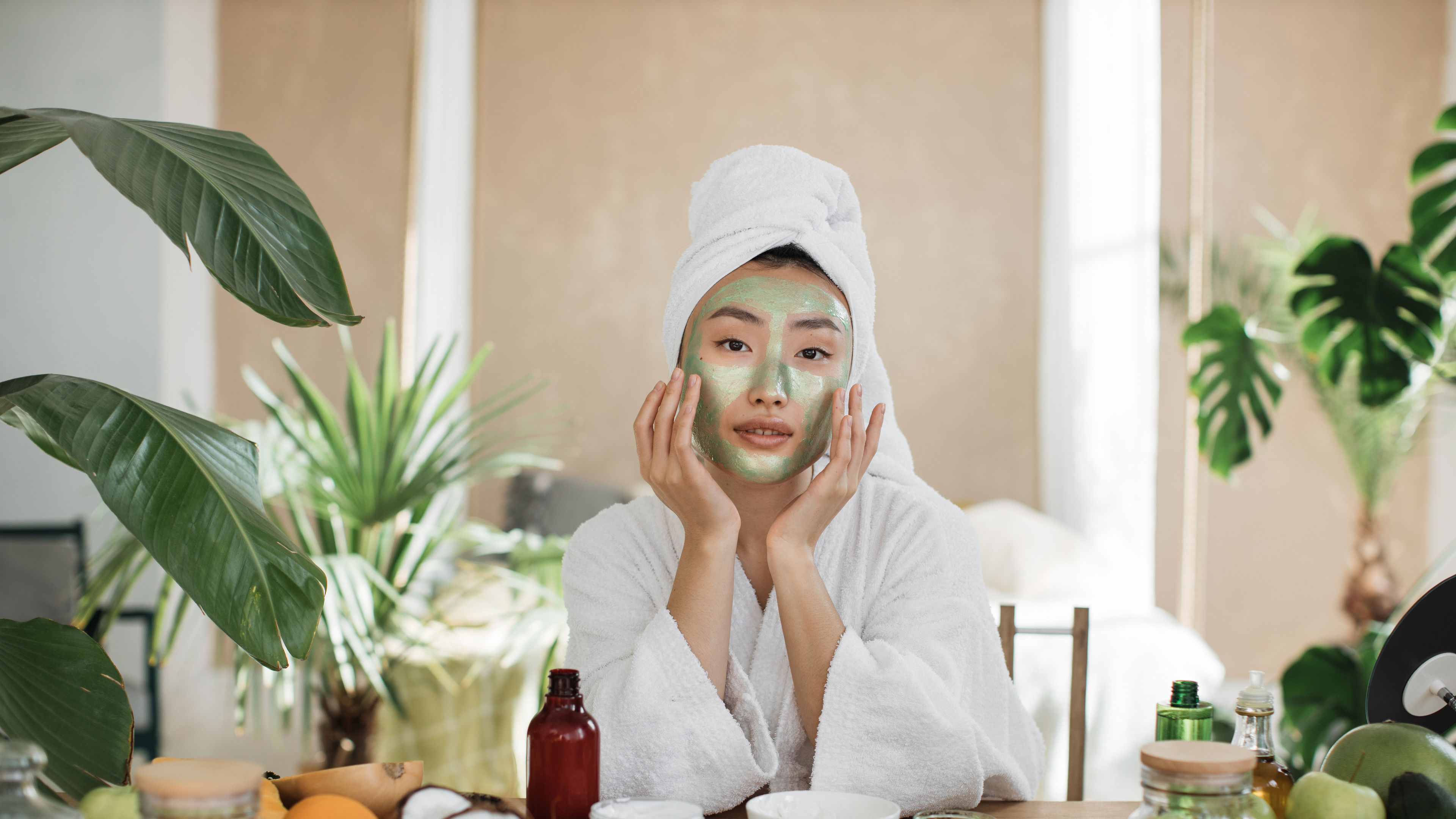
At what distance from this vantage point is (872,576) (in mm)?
1114

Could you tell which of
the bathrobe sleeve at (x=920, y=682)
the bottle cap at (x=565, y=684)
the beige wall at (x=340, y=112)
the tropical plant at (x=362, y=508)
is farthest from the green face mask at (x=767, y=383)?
the beige wall at (x=340, y=112)

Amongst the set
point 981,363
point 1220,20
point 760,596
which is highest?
point 1220,20

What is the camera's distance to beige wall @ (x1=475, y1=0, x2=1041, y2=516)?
13.7 feet

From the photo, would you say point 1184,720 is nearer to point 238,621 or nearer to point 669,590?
point 669,590

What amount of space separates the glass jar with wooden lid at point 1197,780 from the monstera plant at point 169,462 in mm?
604

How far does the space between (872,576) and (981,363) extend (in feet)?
10.9

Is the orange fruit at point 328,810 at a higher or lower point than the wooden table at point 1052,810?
higher

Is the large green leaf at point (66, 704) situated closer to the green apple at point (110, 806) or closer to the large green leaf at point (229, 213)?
the green apple at point (110, 806)

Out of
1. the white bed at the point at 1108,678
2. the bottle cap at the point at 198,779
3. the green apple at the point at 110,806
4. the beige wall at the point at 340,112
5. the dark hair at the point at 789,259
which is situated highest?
the beige wall at the point at 340,112

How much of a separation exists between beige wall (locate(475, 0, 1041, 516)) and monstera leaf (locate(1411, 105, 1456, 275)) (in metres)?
2.40

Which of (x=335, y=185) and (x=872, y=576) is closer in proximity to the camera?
(x=872, y=576)

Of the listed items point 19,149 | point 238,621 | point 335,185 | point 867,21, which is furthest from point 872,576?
point 867,21

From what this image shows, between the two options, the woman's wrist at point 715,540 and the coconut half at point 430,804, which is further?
the woman's wrist at point 715,540

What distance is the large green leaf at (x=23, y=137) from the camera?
860mm
